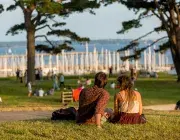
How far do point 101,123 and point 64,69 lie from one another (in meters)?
59.8

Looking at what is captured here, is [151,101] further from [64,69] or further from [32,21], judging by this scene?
[64,69]

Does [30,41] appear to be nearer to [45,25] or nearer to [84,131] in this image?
[45,25]

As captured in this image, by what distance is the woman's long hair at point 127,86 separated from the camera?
10.6 m

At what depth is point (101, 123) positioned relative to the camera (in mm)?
10773

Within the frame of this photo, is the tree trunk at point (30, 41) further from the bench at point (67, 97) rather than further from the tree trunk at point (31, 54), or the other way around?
the bench at point (67, 97)

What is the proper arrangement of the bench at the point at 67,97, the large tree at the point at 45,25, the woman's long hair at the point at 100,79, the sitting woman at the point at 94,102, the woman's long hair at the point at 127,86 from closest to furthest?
the woman's long hair at the point at 100,79 < the sitting woman at the point at 94,102 < the woman's long hair at the point at 127,86 < the bench at the point at 67,97 < the large tree at the point at 45,25

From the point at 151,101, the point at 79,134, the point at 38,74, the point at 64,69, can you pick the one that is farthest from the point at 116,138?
the point at 64,69

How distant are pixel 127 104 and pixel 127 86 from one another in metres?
0.41

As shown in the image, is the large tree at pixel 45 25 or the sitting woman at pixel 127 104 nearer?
the sitting woman at pixel 127 104

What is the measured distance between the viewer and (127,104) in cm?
1078

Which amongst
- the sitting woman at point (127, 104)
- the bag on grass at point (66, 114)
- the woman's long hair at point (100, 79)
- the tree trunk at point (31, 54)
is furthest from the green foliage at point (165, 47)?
the woman's long hair at point (100, 79)

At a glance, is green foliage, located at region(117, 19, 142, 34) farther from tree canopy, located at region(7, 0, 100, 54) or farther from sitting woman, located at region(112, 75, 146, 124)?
sitting woman, located at region(112, 75, 146, 124)

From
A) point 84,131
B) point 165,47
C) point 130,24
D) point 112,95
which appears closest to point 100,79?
point 84,131

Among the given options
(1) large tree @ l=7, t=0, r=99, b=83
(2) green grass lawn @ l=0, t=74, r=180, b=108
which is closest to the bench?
(2) green grass lawn @ l=0, t=74, r=180, b=108
